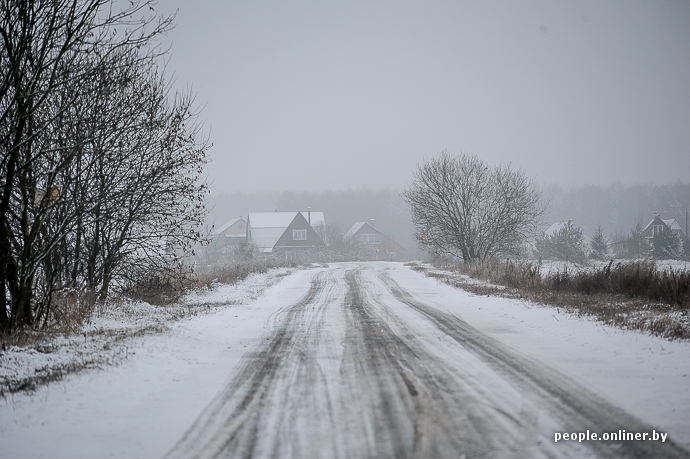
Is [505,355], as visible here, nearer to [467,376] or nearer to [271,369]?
[467,376]

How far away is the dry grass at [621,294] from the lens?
8797 millimetres

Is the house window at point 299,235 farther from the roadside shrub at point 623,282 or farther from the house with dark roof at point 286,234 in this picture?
the roadside shrub at point 623,282

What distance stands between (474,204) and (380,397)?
2837cm

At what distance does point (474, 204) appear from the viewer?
31.5 m

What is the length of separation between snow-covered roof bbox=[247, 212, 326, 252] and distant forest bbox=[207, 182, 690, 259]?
2131cm

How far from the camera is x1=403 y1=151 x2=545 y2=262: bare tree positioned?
31.0 metres

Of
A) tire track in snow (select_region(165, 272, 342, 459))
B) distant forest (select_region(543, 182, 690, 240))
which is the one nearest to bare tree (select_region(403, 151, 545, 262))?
tire track in snow (select_region(165, 272, 342, 459))

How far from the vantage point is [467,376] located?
5492mm

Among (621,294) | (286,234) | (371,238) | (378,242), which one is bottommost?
(621,294)

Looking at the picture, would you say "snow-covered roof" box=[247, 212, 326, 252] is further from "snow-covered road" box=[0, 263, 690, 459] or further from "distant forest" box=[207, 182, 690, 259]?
"snow-covered road" box=[0, 263, 690, 459]

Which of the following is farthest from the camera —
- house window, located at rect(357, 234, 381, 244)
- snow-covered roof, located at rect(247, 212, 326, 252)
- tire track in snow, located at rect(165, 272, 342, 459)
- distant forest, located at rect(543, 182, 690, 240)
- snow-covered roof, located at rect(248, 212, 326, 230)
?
distant forest, located at rect(543, 182, 690, 240)

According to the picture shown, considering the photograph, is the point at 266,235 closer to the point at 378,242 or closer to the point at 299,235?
the point at 299,235

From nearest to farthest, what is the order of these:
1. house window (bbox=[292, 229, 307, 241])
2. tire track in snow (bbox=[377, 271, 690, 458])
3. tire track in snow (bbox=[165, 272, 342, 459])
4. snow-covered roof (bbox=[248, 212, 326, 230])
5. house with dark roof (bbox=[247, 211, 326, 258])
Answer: tire track in snow (bbox=[377, 271, 690, 458]) < tire track in snow (bbox=[165, 272, 342, 459]) < house with dark roof (bbox=[247, 211, 326, 258]) < house window (bbox=[292, 229, 307, 241]) < snow-covered roof (bbox=[248, 212, 326, 230])

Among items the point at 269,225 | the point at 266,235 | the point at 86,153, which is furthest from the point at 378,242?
the point at 86,153
